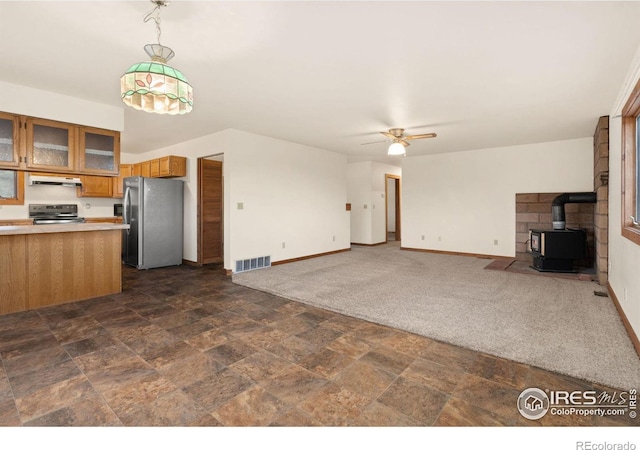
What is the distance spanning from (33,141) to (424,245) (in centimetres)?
707

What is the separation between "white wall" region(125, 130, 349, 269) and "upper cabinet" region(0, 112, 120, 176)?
159cm

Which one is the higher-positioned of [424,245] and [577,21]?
[577,21]

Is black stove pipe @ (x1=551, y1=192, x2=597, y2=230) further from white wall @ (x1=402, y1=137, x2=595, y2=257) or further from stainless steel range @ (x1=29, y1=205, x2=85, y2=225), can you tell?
stainless steel range @ (x1=29, y1=205, x2=85, y2=225)

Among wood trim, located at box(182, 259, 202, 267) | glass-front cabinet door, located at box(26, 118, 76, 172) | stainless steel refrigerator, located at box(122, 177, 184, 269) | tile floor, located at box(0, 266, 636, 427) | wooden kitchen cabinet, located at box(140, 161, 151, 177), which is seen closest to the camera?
tile floor, located at box(0, 266, 636, 427)

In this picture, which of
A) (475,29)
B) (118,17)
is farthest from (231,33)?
(475,29)

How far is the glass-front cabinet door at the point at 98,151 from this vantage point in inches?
148

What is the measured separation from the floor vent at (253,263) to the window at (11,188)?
4.10m

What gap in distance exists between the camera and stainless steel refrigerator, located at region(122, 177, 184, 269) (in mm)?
5402

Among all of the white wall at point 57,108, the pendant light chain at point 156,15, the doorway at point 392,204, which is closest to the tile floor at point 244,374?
the white wall at point 57,108

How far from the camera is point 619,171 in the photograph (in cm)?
326

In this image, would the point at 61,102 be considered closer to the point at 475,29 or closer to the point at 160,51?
the point at 160,51

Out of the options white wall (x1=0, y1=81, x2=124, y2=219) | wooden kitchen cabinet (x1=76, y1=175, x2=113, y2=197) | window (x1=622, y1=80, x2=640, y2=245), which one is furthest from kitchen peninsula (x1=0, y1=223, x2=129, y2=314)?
window (x1=622, y1=80, x2=640, y2=245)

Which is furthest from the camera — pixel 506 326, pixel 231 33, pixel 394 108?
pixel 394 108

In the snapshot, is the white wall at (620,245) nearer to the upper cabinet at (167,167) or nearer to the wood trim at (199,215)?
the wood trim at (199,215)
